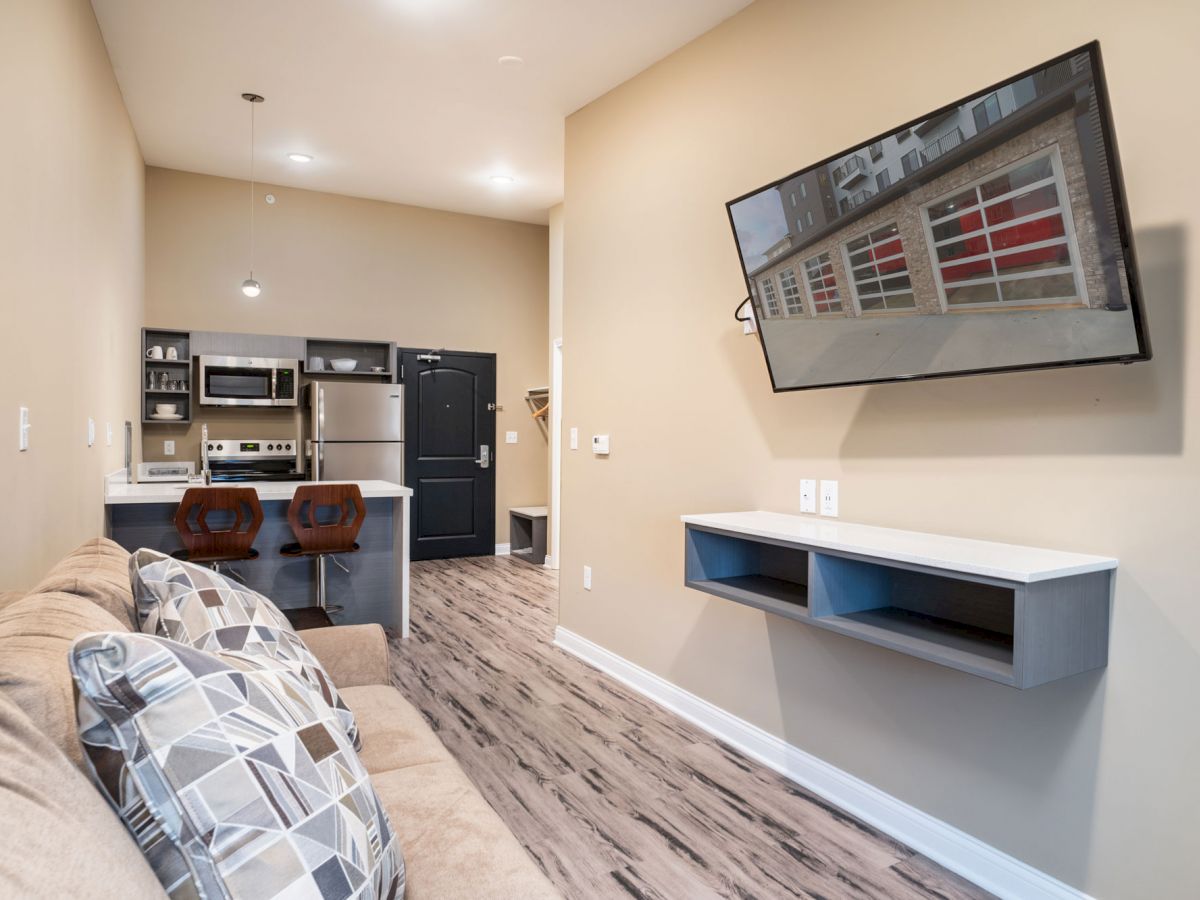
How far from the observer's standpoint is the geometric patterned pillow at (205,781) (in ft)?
2.69

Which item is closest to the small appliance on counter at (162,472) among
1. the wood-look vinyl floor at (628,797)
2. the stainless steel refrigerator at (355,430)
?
the stainless steel refrigerator at (355,430)

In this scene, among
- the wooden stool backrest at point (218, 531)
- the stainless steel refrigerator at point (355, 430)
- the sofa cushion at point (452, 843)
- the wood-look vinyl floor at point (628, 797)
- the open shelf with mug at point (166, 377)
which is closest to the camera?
the sofa cushion at point (452, 843)

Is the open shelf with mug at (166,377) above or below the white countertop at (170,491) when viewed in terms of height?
above

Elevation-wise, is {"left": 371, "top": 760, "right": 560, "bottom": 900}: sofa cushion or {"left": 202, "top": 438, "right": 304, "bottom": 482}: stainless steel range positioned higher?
{"left": 202, "top": 438, "right": 304, "bottom": 482}: stainless steel range

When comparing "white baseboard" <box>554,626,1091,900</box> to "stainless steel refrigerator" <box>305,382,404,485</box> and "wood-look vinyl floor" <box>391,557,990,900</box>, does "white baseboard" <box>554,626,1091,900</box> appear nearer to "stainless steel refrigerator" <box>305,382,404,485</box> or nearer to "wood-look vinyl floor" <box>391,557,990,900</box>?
Result: "wood-look vinyl floor" <box>391,557,990,900</box>

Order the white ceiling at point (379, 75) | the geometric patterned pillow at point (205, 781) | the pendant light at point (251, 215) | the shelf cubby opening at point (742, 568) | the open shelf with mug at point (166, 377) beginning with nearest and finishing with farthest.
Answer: the geometric patterned pillow at point (205, 781) < the shelf cubby opening at point (742, 568) < the white ceiling at point (379, 75) < the pendant light at point (251, 215) < the open shelf with mug at point (166, 377)

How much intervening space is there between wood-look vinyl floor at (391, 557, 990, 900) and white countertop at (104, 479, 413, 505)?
2.98 feet

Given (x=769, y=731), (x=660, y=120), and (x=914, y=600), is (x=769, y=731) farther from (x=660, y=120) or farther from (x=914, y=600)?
(x=660, y=120)

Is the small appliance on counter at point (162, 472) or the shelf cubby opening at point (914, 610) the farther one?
the small appliance on counter at point (162, 472)

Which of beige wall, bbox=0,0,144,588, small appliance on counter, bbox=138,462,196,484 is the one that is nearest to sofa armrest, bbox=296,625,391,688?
beige wall, bbox=0,0,144,588

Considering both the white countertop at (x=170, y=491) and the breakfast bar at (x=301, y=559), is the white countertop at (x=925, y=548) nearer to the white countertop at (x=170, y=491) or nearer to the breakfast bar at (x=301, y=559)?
the white countertop at (x=170, y=491)

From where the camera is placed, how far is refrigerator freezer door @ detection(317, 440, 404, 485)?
235 inches

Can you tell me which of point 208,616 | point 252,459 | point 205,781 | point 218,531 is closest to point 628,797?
point 208,616

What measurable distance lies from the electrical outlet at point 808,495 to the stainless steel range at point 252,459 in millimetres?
4606
